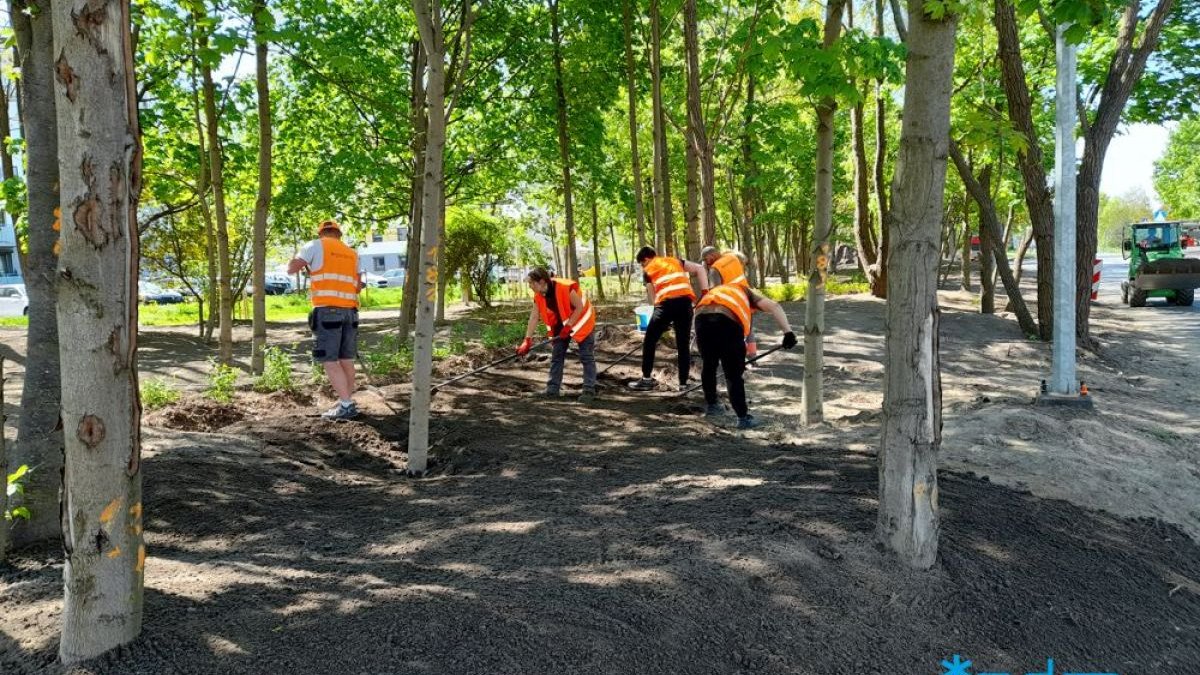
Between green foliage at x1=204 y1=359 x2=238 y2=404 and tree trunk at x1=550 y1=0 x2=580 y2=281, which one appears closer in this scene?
green foliage at x1=204 y1=359 x2=238 y2=404

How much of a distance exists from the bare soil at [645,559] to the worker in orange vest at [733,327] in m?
0.53

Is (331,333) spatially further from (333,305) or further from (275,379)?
(275,379)

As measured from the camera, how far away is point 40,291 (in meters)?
3.45

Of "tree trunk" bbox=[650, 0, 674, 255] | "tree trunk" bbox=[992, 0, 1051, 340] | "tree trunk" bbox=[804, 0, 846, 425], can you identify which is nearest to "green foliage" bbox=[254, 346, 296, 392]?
"tree trunk" bbox=[804, 0, 846, 425]

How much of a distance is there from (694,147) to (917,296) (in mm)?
8692

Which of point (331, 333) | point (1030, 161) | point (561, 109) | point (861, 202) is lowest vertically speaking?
point (331, 333)

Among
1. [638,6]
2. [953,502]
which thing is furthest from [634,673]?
[638,6]

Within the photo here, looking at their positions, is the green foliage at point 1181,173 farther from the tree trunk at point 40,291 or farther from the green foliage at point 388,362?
the tree trunk at point 40,291

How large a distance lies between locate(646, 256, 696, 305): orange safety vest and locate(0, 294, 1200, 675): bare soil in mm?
2713

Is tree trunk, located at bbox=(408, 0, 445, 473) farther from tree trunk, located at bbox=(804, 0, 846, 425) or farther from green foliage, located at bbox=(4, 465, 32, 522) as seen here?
tree trunk, located at bbox=(804, 0, 846, 425)

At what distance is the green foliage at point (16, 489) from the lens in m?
3.10

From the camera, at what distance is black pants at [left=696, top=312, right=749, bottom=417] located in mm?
6441

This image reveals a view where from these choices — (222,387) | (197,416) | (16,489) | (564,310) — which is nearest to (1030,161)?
(564,310)

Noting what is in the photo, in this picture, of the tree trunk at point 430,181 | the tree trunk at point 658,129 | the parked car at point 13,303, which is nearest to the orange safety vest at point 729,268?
the tree trunk at point 430,181
